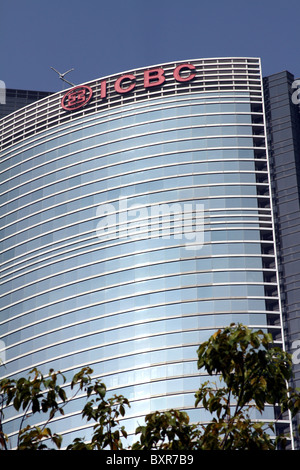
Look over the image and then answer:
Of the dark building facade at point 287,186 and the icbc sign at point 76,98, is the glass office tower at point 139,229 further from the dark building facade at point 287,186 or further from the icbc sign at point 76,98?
the dark building facade at point 287,186

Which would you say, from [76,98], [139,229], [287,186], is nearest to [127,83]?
[76,98]

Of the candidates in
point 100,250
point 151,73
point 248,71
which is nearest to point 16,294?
point 100,250

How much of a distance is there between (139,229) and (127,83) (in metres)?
34.2

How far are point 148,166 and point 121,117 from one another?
45.6 ft

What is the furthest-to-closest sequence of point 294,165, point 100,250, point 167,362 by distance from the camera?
point 294,165 → point 100,250 → point 167,362

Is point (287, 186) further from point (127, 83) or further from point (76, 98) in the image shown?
point (76, 98)

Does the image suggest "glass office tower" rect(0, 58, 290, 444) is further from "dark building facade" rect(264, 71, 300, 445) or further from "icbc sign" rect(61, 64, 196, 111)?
"dark building facade" rect(264, 71, 300, 445)

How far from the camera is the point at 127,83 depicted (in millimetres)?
148375

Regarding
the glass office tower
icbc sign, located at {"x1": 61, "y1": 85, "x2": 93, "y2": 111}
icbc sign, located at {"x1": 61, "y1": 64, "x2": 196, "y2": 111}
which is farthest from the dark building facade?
icbc sign, located at {"x1": 61, "y1": 85, "x2": 93, "y2": 111}

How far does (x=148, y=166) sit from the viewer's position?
137 meters

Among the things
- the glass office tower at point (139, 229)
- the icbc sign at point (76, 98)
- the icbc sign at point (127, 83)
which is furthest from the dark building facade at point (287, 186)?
the icbc sign at point (76, 98)

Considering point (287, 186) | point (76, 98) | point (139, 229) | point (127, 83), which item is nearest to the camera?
point (139, 229)

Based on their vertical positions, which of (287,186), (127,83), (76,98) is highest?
(127,83)
